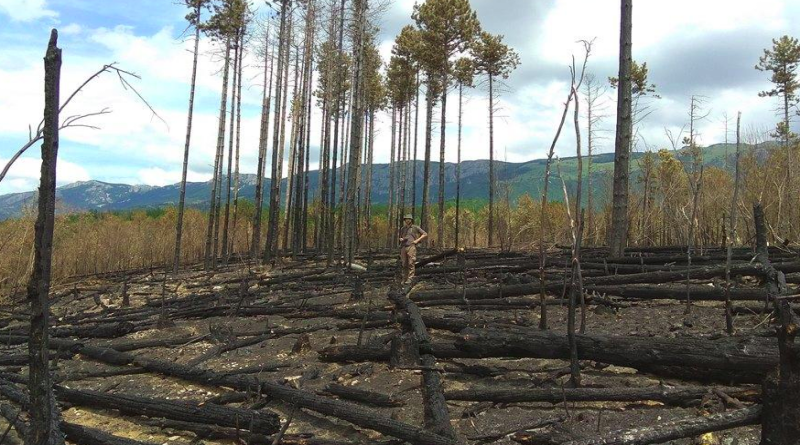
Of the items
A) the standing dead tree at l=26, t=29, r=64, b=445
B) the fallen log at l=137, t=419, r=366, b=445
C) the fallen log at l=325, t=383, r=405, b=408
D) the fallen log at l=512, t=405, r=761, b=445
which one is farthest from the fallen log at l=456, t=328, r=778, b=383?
the standing dead tree at l=26, t=29, r=64, b=445

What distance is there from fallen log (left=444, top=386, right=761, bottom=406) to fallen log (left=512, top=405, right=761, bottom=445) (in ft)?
3.05

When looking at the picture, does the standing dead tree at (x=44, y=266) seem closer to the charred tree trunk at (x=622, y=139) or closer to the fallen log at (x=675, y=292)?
the fallen log at (x=675, y=292)

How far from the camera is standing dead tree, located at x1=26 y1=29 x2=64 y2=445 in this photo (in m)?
2.04

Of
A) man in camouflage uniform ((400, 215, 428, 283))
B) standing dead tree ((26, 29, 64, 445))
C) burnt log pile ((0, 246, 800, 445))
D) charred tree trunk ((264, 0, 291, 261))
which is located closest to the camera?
standing dead tree ((26, 29, 64, 445))

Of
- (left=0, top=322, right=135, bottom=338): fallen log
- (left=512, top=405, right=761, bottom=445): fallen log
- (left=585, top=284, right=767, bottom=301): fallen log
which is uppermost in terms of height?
(left=585, top=284, right=767, bottom=301): fallen log

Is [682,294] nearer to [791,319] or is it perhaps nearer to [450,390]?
[450,390]

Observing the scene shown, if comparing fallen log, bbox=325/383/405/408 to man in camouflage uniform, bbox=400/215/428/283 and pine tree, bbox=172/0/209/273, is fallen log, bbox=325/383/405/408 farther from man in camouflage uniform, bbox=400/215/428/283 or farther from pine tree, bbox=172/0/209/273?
pine tree, bbox=172/0/209/273

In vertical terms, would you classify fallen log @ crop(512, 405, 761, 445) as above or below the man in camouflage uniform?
below

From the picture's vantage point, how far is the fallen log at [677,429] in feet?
8.46

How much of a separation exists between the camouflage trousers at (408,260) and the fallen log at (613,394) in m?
6.38

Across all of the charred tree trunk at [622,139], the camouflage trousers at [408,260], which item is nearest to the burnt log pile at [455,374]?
the charred tree trunk at [622,139]

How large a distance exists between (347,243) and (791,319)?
44.8 feet

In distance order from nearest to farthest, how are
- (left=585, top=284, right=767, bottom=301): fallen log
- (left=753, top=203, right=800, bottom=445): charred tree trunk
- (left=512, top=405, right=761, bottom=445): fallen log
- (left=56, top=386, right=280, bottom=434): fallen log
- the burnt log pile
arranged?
(left=753, top=203, right=800, bottom=445): charred tree trunk, (left=512, top=405, right=761, bottom=445): fallen log, the burnt log pile, (left=56, top=386, right=280, bottom=434): fallen log, (left=585, top=284, right=767, bottom=301): fallen log

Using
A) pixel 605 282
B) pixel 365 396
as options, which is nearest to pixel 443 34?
pixel 605 282
